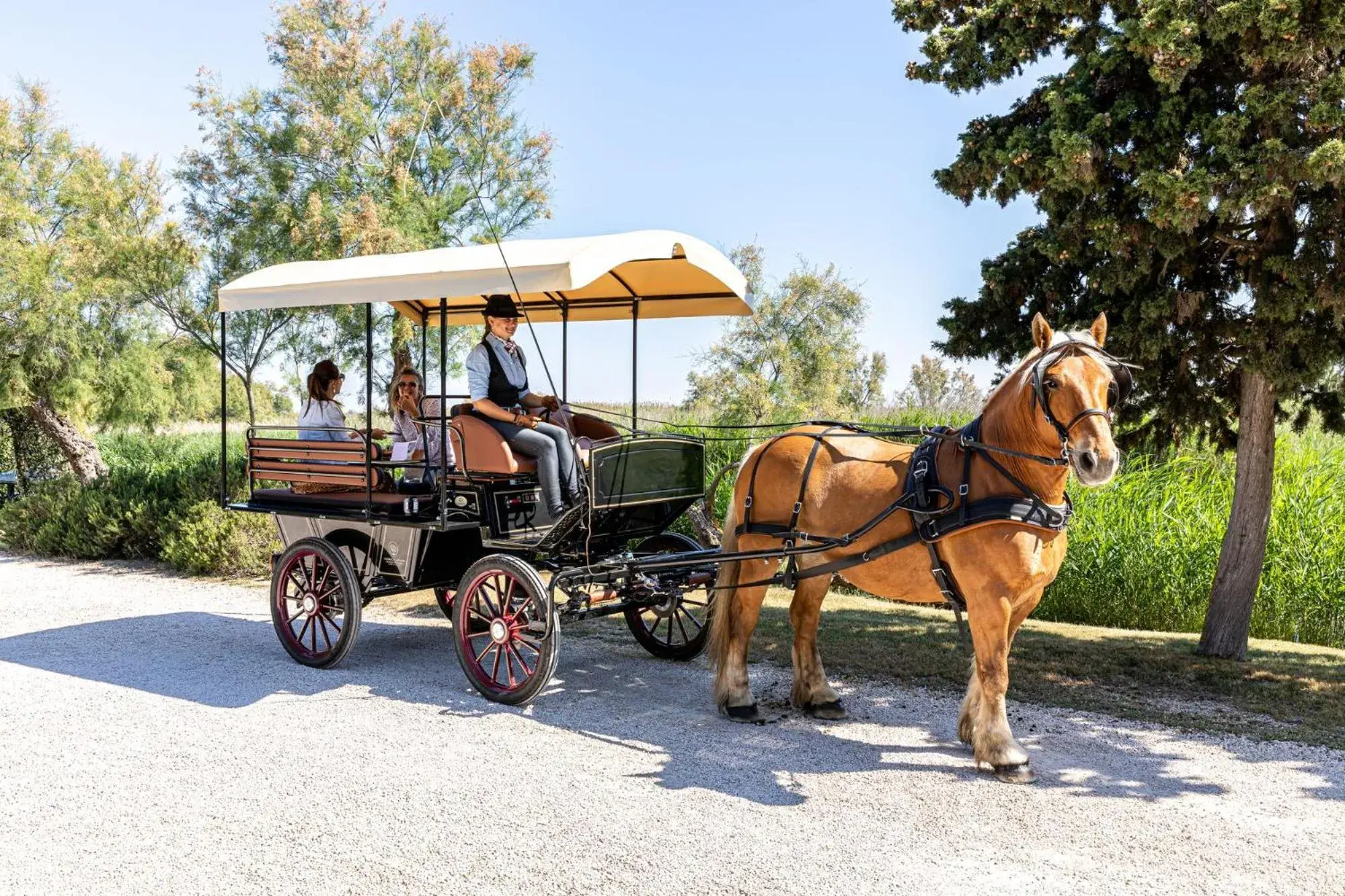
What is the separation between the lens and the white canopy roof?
6.05 meters

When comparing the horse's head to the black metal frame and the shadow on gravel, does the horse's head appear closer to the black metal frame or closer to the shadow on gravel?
the shadow on gravel

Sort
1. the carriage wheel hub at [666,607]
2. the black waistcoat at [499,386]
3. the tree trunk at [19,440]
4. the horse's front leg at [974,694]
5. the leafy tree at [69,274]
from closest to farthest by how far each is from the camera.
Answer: the horse's front leg at [974,694], the carriage wheel hub at [666,607], the black waistcoat at [499,386], the leafy tree at [69,274], the tree trunk at [19,440]

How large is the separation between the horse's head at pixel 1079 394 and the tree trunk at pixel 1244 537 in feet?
9.81

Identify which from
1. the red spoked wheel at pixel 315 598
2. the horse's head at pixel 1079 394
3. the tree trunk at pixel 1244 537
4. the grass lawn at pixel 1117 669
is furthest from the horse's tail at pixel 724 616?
the tree trunk at pixel 1244 537

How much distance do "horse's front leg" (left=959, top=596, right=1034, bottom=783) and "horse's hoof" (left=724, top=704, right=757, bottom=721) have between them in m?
1.34

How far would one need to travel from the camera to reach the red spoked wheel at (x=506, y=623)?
20.0ft

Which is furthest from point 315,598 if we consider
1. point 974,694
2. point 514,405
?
point 974,694

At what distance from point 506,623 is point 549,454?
1.04 meters

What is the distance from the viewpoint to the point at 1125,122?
643 cm

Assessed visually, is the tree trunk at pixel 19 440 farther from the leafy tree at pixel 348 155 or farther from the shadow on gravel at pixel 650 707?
the shadow on gravel at pixel 650 707

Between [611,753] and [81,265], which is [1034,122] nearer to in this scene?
[611,753]

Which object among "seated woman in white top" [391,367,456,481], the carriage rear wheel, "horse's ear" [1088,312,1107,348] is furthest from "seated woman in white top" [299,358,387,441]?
"horse's ear" [1088,312,1107,348]

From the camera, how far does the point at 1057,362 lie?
15.6ft

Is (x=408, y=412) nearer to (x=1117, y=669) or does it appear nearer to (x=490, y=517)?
(x=490, y=517)
